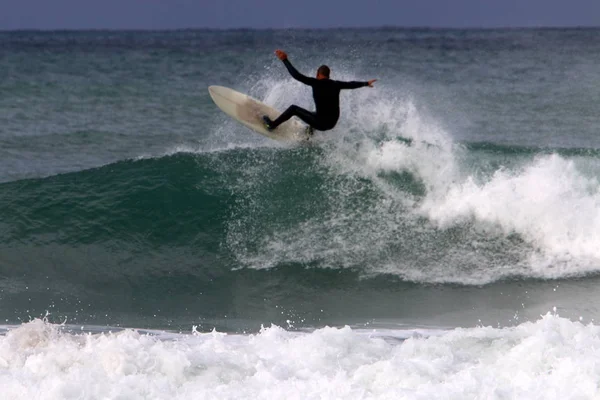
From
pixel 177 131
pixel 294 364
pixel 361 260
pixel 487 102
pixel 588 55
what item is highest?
pixel 588 55

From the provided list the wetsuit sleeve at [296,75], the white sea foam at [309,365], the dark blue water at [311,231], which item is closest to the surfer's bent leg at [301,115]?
the wetsuit sleeve at [296,75]

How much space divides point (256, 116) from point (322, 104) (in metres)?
1.39

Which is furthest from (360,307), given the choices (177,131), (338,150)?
(177,131)

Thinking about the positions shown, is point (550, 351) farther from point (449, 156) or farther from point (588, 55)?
point (588, 55)

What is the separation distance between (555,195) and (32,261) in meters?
6.13

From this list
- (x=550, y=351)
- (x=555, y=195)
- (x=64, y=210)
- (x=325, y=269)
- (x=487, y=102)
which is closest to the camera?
(x=550, y=351)

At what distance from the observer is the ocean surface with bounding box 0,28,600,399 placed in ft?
18.2

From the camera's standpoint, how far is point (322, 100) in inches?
405

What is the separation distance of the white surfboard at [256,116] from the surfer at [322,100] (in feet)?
1.48

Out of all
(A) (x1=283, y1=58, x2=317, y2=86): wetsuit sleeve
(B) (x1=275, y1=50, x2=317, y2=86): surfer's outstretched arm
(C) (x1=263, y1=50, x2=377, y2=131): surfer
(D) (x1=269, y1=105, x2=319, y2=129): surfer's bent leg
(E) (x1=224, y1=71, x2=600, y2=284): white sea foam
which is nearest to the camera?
(E) (x1=224, y1=71, x2=600, y2=284): white sea foam

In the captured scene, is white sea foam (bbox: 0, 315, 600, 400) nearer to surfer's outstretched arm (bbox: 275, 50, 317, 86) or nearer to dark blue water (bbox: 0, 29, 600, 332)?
dark blue water (bbox: 0, 29, 600, 332)

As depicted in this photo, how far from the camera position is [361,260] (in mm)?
9375

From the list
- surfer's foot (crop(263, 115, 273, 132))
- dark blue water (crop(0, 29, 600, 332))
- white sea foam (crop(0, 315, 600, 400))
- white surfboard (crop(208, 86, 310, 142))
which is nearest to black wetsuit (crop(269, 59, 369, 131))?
surfer's foot (crop(263, 115, 273, 132))

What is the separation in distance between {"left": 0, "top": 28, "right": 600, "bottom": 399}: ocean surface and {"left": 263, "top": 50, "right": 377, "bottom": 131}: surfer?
849 mm
